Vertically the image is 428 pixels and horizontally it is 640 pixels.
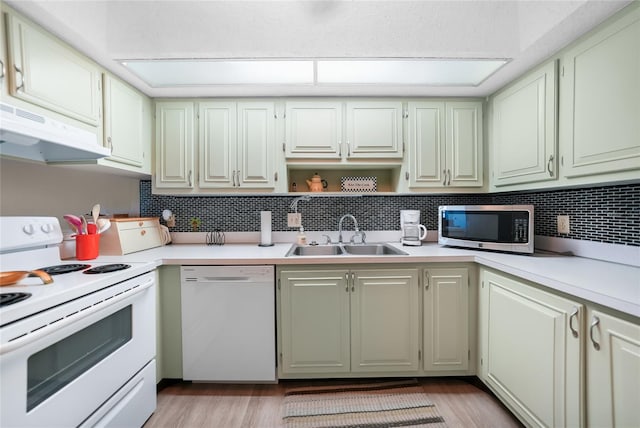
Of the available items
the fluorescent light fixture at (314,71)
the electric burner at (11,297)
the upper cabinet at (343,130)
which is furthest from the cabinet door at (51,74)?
the upper cabinet at (343,130)

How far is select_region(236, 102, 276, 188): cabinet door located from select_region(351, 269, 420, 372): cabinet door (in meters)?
1.03

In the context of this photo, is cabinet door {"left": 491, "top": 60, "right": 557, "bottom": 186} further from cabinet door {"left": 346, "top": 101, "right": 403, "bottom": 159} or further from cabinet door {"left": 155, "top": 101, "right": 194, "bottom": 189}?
cabinet door {"left": 155, "top": 101, "right": 194, "bottom": 189}

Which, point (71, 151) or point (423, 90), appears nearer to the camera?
point (71, 151)

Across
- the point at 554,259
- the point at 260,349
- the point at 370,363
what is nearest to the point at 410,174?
the point at 554,259

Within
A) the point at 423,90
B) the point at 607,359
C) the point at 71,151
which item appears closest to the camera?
the point at 607,359

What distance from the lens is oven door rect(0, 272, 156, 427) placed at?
80cm

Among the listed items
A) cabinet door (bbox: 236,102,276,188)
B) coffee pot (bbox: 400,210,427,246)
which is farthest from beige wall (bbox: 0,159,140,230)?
coffee pot (bbox: 400,210,427,246)

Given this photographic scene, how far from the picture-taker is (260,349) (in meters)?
1.67

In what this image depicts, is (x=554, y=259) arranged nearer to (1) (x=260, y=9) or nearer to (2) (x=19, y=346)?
(1) (x=260, y=9)

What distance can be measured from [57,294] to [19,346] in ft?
Answer: 0.61

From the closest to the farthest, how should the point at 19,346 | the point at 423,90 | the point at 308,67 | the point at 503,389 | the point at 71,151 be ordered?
the point at 19,346
the point at 71,151
the point at 503,389
the point at 308,67
the point at 423,90

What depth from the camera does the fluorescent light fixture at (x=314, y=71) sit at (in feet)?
5.21

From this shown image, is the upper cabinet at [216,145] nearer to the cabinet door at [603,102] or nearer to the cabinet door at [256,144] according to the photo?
the cabinet door at [256,144]

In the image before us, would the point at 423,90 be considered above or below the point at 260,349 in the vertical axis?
above
